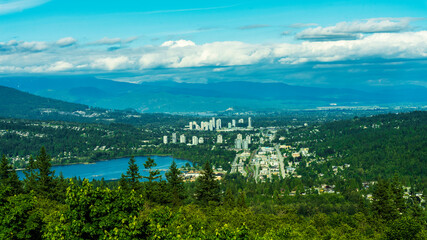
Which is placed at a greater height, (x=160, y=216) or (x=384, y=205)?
(x=160, y=216)

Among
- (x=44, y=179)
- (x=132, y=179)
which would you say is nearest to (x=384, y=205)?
(x=132, y=179)

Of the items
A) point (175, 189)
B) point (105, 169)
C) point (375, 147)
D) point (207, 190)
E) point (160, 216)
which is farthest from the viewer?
point (105, 169)

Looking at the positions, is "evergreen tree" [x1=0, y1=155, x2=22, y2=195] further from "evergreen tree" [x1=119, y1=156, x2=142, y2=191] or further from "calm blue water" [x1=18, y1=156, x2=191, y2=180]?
"calm blue water" [x1=18, y1=156, x2=191, y2=180]

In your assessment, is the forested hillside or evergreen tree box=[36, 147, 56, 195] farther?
evergreen tree box=[36, 147, 56, 195]

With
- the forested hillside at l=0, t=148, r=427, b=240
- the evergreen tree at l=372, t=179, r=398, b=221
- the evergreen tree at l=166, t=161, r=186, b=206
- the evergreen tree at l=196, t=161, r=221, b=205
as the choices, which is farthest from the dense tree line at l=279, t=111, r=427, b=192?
the evergreen tree at l=166, t=161, r=186, b=206

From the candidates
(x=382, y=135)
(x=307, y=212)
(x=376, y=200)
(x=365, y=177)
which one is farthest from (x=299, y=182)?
(x=382, y=135)

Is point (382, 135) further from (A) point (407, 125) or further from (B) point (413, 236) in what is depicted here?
(B) point (413, 236)

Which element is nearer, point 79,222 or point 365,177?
point 79,222

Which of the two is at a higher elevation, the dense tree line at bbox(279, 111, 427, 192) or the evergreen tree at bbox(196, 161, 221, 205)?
the evergreen tree at bbox(196, 161, 221, 205)

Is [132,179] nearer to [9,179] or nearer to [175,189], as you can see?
[175,189]
